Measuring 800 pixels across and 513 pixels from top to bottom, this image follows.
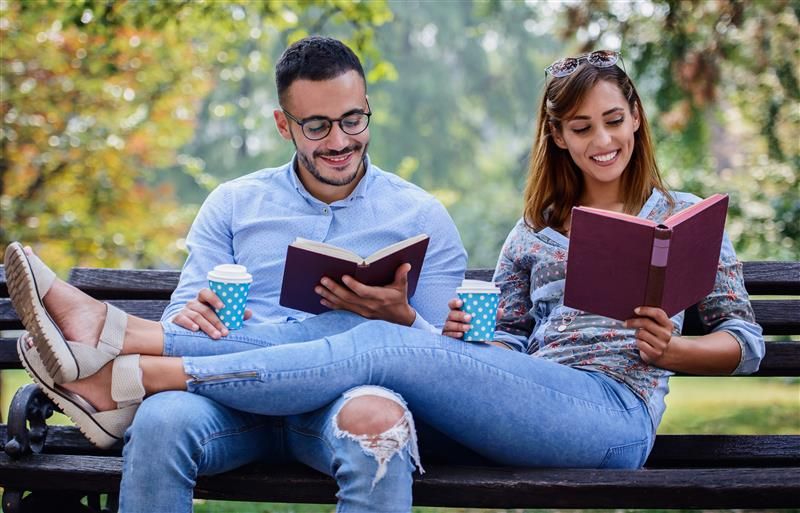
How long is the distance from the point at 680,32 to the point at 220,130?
13979 millimetres

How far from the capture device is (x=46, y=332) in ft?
7.79

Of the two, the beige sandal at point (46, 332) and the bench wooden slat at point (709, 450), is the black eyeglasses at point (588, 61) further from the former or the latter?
the beige sandal at point (46, 332)

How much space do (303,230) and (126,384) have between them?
93 cm

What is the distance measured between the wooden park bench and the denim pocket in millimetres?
114

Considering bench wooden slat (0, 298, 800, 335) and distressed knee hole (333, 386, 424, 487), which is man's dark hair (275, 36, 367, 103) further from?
distressed knee hole (333, 386, 424, 487)

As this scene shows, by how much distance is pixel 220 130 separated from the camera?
723 inches

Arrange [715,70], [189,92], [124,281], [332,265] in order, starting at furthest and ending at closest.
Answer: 1. [189,92]
2. [715,70]
3. [124,281]
4. [332,265]

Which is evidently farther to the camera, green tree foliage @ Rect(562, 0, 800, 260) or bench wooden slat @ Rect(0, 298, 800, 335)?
green tree foliage @ Rect(562, 0, 800, 260)

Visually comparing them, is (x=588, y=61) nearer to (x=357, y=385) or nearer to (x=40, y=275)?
(x=357, y=385)

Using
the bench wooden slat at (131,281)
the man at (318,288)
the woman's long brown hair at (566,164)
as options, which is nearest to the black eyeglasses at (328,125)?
the man at (318,288)

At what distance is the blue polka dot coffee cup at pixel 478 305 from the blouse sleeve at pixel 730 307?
0.68m

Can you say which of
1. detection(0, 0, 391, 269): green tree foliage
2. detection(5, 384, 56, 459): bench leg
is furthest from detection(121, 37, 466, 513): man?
detection(0, 0, 391, 269): green tree foliage

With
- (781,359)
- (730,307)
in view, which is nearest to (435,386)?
(730,307)

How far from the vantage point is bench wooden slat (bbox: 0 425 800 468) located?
287cm
